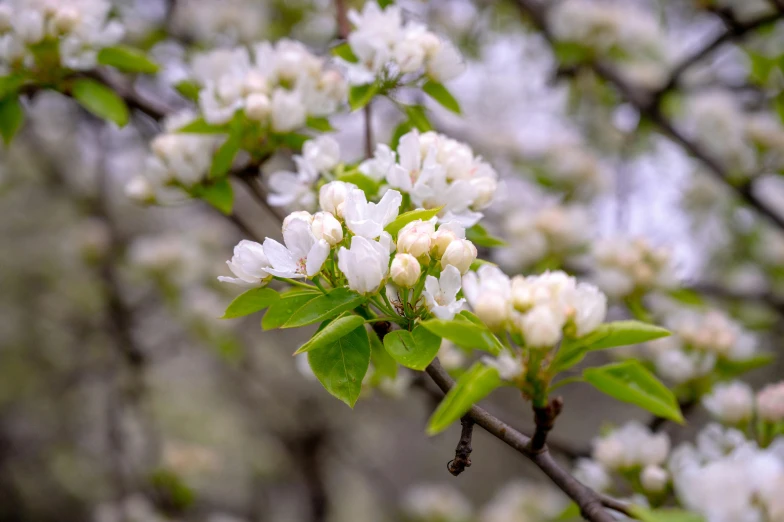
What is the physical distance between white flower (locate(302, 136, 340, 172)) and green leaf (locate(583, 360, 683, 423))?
69 centimetres

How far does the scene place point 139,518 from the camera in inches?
127

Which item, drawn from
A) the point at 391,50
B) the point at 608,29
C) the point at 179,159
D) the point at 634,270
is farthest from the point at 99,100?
the point at 608,29

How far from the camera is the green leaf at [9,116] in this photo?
154cm

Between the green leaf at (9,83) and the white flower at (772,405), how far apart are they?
1.98m

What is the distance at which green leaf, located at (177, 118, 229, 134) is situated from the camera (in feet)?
4.78

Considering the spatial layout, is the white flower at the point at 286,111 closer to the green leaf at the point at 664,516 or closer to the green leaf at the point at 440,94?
the green leaf at the point at 440,94

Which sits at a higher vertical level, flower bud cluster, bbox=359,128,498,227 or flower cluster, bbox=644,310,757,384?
flower bud cluster, bbox=359,128,498,227

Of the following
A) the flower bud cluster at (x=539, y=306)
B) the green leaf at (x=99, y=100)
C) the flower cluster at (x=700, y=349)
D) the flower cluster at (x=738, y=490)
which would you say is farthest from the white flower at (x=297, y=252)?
the flower cluster at (x=700, y=349)

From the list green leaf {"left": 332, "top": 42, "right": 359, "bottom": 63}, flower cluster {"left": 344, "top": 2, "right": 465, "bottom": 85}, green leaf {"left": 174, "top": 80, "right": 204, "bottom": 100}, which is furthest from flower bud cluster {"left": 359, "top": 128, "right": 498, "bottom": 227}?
green leaf {"left": 174, "top": 80, "right": 204, "bottom": 100}

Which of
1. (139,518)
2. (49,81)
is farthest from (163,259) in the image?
(49,81)

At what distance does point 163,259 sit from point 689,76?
11.4 feet

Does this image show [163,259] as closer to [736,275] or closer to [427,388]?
[427,388]

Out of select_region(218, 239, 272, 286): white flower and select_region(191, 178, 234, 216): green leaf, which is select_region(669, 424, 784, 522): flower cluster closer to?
select_region(218, 239, 272, 286): white flower

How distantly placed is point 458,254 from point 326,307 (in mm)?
215
